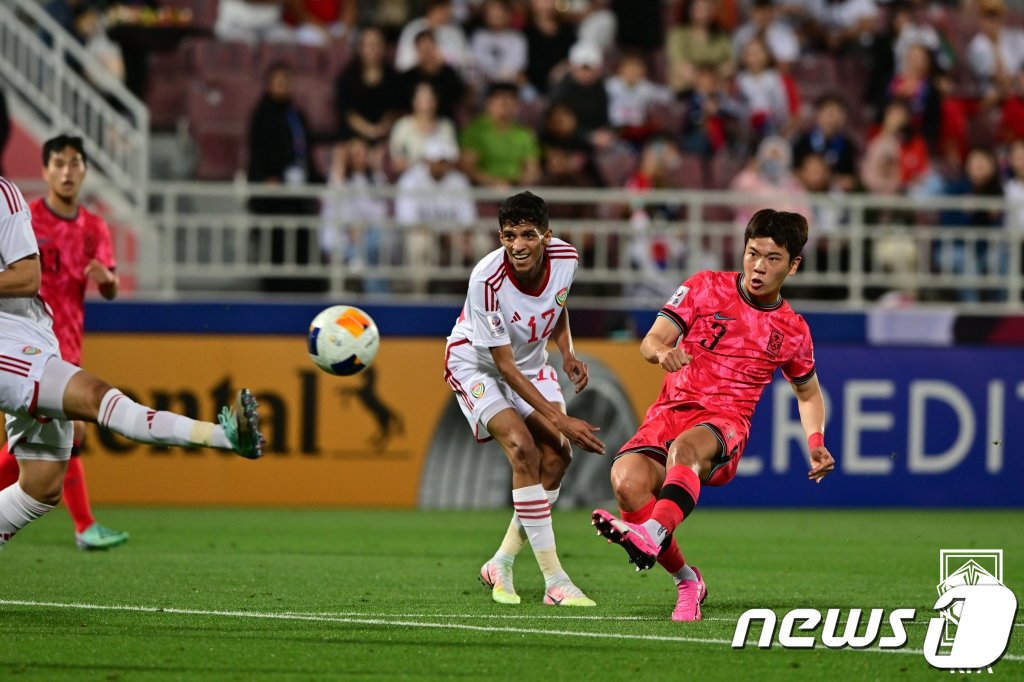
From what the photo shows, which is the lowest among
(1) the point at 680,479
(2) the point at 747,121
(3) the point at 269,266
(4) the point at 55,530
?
(4) the point at 55,530

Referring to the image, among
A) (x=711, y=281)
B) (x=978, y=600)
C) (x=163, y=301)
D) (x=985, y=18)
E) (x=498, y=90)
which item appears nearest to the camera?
(x=978, y=600)

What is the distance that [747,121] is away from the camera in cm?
1794

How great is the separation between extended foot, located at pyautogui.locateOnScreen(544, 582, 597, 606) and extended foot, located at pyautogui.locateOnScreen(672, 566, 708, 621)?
610 mm

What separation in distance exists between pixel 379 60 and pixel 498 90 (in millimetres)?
1278

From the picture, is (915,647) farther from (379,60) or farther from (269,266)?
(379,60)

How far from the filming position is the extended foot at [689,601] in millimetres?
7633

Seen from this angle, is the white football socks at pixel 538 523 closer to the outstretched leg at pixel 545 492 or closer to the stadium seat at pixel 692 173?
the outstretched leg at pixel 545 492

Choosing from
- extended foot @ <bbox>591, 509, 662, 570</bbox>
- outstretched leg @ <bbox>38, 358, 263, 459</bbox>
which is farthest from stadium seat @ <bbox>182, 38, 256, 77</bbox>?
extended foot @ <bbox>591, 509, 662, 570</bbox>

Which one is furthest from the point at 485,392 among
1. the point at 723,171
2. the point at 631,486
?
the point at 723,171

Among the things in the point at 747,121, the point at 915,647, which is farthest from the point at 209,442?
the point at 747,121

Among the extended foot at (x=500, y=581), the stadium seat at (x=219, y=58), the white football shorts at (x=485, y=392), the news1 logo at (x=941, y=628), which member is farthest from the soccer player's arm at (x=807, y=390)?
the stadium seat at (x=219, y=58)

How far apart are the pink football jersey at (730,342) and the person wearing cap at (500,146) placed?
8.18 m

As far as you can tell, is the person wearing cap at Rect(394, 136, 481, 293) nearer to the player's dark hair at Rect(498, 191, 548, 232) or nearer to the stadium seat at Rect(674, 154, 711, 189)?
the stadium seat at Rect(674, 154, 711, 189)

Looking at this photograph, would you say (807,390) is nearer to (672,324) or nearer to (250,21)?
(672,324)
